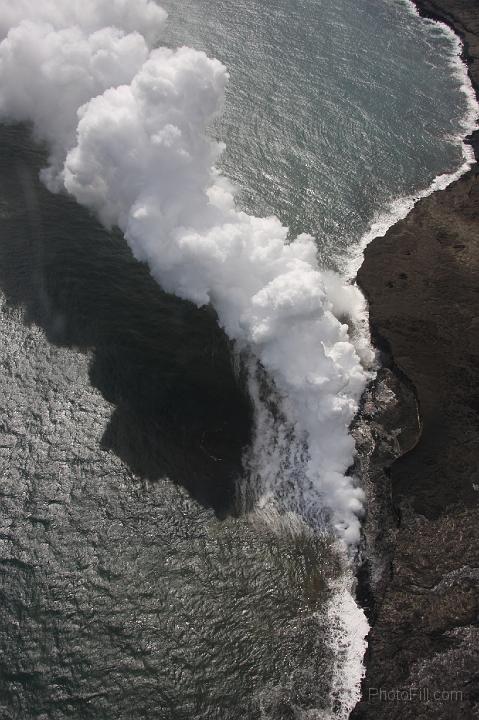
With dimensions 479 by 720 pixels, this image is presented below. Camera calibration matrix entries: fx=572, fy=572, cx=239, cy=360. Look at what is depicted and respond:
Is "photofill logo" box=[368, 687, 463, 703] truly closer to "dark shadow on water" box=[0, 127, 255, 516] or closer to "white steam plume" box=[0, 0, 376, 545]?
"white steam plume" box=[0, 0, 376, 545]

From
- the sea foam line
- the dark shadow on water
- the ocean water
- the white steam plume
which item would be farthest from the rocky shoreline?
the dark shadow on water

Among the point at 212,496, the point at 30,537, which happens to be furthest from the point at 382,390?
the point at 30,537

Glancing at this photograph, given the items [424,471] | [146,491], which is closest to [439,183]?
[424,471]

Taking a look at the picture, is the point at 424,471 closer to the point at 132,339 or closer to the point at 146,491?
the point at 146,491

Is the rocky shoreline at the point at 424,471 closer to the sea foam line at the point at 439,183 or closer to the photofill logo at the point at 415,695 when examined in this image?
the photofill logo at the point at 415,695

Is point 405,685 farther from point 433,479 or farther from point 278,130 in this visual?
point 278,130
